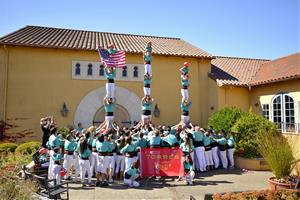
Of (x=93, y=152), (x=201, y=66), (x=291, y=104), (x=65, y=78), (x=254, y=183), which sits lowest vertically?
(x=254, y=183)

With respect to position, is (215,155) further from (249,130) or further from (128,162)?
(128,162)

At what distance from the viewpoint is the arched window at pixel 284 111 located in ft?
54.9

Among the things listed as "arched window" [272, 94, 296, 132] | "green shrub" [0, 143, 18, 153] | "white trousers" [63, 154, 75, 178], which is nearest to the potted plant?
"white trousers" [63, 154, 75, 178]

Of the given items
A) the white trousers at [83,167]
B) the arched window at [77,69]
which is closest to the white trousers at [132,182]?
the white trousers at [83,167]

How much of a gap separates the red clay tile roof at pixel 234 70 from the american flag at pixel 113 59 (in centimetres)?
856

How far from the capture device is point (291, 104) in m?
16.8

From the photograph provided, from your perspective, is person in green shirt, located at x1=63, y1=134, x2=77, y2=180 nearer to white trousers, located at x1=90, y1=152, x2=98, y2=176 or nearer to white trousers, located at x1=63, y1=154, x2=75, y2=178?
white trousers, located at x1=63, y1=154, x2=75, y2=178

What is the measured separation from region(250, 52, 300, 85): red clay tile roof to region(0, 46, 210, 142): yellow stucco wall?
6.15 metres

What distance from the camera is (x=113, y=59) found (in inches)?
540

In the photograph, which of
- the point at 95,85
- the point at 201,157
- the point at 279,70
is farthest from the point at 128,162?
the point at 279,70

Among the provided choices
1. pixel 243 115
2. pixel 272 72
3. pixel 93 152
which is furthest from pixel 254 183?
pixel 272 72

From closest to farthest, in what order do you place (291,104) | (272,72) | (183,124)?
(183,124) → (291,104) → (272,72)

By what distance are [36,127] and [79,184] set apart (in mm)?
9169

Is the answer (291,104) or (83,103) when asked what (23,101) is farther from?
(291,104)
